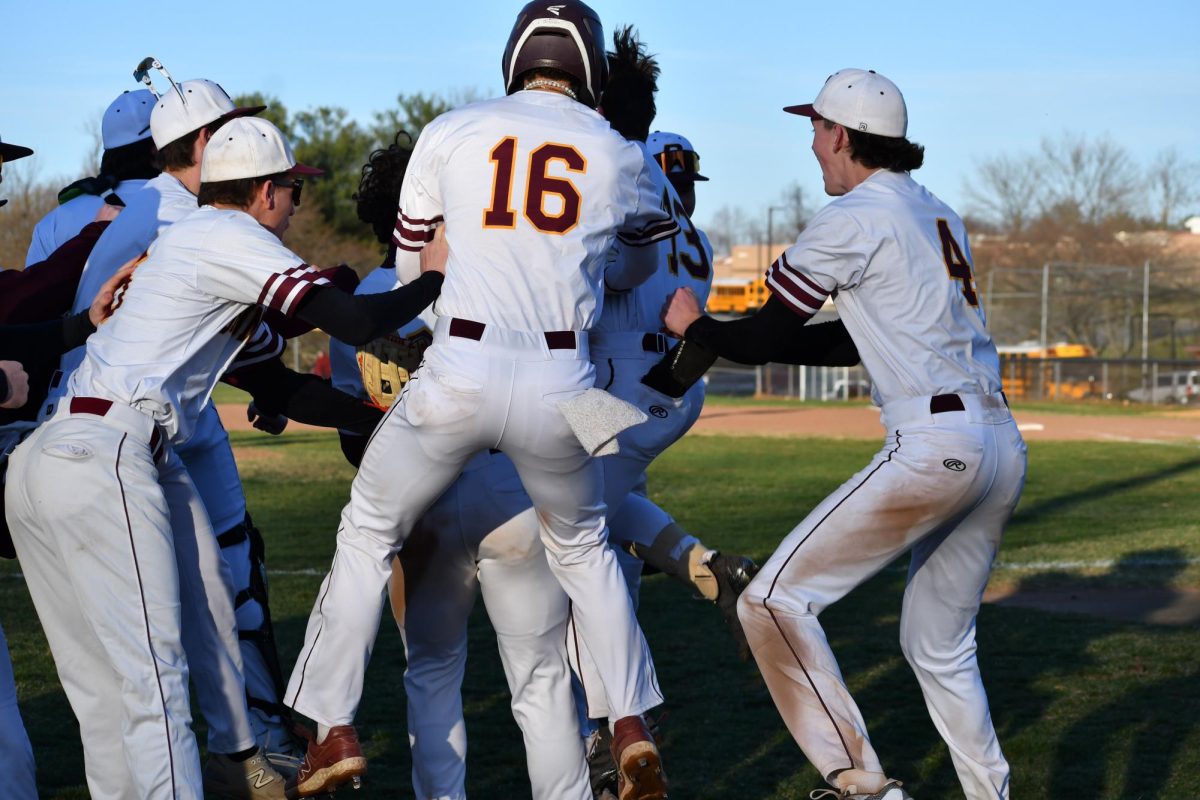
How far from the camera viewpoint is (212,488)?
5.38 m

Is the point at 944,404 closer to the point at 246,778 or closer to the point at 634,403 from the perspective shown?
the point at 634,403

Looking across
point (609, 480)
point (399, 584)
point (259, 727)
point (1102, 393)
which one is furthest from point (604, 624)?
point (1102, 393)

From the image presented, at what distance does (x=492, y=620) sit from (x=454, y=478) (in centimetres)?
63

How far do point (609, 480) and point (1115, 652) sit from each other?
12.9 feet

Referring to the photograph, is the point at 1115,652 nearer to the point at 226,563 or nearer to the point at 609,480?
the point at 609,480

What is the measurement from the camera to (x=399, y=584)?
4.85m

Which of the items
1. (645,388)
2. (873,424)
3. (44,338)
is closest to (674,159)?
(645,388)

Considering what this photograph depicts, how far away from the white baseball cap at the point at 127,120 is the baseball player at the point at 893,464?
2.77 metres

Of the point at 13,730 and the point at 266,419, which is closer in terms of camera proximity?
the point at 13,730

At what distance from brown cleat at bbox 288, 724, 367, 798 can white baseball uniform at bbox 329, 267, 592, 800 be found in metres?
0.51

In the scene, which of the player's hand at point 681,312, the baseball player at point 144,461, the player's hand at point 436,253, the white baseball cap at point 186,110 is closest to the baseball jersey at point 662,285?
the player's hand at point 681,312

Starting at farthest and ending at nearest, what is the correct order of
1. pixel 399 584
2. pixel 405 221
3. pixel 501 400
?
pixel 399 584 → pixel 405 221 → pixel 501 400

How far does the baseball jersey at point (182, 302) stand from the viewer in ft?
13.9

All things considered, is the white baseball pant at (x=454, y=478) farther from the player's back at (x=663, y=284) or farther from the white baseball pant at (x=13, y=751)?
the player's back at (x=663, y=284)
